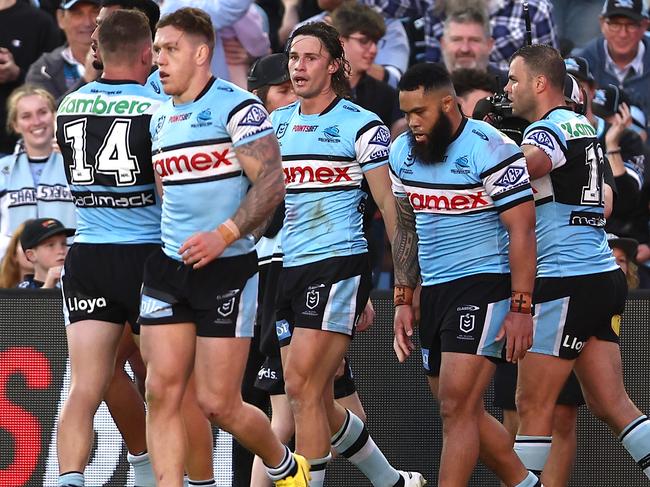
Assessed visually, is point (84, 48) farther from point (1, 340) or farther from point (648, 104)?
point (648, 104)

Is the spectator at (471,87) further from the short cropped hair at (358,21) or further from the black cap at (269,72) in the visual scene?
the black cap at (269,72)

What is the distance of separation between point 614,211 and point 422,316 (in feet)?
13.1

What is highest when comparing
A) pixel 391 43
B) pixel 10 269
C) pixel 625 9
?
pixel 625 9

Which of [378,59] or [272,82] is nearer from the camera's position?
[272,82]

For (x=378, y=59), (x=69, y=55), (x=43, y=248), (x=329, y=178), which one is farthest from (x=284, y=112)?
(x=378, y=59)

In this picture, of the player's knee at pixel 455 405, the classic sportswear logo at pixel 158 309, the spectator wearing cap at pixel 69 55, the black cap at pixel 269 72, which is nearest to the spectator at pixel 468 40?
the spectator wearing cap at pixel 69 55

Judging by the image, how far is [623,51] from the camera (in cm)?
1269

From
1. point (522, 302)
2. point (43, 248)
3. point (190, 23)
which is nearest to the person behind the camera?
point (190, 23)

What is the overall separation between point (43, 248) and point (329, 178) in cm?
290

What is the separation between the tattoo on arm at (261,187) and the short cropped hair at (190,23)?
662mm

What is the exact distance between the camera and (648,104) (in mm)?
12828

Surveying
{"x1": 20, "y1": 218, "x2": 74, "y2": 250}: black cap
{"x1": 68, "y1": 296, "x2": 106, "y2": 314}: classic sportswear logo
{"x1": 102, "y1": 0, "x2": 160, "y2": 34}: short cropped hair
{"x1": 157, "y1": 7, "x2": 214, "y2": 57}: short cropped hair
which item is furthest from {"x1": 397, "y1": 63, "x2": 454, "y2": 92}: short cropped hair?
{"x1": 20, "y1": 218, "x2": 74, "y2": 250}: black cap

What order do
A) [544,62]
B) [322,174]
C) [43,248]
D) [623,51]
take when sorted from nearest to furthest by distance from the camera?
[544,62] → [322,174] → [43,248] → [623,51]

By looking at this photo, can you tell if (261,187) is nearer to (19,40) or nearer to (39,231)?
(39,231)
